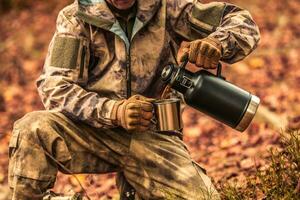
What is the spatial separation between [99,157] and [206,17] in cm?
113

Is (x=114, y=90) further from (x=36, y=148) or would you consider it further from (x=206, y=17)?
(x=206, y=17)

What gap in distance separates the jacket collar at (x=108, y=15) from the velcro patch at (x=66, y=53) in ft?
0.54

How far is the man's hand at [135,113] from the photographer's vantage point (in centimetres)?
376

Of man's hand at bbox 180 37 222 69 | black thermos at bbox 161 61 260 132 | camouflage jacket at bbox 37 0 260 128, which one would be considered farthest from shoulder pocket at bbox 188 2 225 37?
black thermos at bbox 161 61 260 132

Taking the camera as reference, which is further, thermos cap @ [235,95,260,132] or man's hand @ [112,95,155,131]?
thermos cap @ [235,95,260,132]

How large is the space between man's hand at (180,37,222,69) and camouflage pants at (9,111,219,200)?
0.70 meters

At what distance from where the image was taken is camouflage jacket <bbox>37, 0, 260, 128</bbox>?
405 centimetres

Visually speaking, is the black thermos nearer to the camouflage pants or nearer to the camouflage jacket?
the camouflage jacket

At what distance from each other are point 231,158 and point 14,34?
666cm

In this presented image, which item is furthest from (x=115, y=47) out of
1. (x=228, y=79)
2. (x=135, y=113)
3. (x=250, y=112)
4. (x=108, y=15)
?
(x=228, y=79)

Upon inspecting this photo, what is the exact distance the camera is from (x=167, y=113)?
12.6 ft


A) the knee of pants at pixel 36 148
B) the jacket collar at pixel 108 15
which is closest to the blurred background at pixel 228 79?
the knee of pants at pixel 36 148

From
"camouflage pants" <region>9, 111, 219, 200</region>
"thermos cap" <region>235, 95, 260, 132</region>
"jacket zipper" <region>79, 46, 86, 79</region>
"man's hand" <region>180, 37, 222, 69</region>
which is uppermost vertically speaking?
"man's hand" <region>180, 37, 222, 69</region>

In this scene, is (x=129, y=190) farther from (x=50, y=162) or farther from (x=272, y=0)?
(x=272, y=0)
